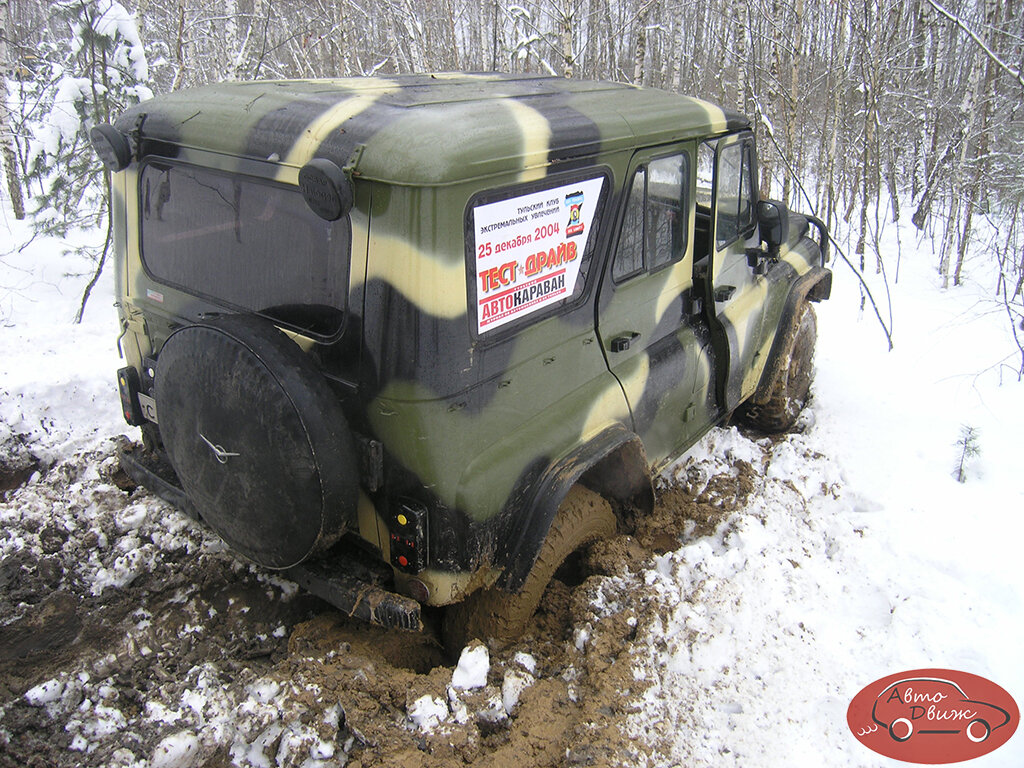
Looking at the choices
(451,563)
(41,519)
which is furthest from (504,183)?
(41,519)

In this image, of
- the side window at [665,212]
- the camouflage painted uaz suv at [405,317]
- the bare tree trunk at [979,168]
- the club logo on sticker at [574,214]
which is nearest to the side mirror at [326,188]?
the camouflage painted uaz suv at [405,317]

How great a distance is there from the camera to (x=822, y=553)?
3490 millimetres

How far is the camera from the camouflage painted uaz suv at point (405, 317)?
2.22m

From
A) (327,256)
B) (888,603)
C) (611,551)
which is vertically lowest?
(888,603)

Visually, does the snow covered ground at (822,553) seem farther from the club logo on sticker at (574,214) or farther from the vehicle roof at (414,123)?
the vehicle roof at (414,123)

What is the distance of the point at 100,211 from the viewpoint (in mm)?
7227

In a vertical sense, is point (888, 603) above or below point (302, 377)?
below

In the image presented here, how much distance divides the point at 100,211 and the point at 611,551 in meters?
6.38

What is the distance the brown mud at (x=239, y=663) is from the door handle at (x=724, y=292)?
3.59 feet

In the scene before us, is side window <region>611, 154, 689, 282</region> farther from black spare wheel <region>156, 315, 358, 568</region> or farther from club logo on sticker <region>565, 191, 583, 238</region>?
black spare wheel <region>156, 315, 358, 568</region>

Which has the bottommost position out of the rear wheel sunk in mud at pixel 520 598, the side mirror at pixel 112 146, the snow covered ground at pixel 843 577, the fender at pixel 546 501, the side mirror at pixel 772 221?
the snow covered ground at pixel 843 577

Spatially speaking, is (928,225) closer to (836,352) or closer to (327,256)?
(836,352)

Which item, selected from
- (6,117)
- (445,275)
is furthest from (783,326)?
(6,117)

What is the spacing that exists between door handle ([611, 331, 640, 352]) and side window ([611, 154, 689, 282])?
9.1 inches
